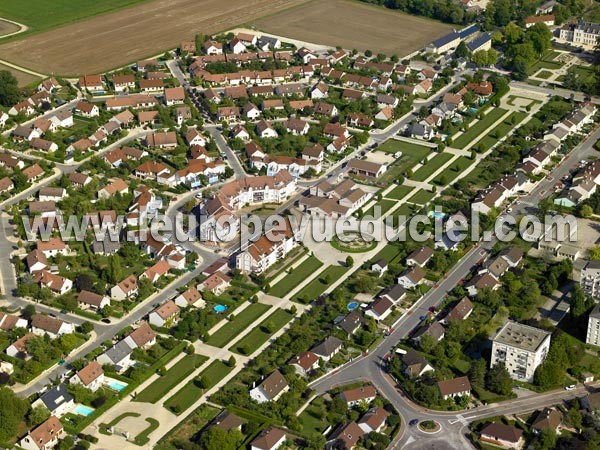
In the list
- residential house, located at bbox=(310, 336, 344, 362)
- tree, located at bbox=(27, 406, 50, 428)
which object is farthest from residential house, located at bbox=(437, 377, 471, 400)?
tree, located at bbox=(27, 406, 50, 428)

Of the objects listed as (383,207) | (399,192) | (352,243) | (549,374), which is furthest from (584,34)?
(549,374)

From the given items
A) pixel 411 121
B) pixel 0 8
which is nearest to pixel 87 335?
pixel 411 121

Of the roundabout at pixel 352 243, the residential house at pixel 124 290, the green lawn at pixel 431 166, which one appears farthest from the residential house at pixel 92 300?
the green lawn at pixel 431 166

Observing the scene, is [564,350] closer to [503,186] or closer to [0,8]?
[503,186]

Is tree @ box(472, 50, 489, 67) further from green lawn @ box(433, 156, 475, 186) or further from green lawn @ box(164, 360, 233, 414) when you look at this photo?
green lawn @ box(164, 360, 233, 414)

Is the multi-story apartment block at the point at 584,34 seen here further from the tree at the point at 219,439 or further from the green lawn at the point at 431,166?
the tree at the point at 219,439

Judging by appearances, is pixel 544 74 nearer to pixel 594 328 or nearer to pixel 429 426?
pixel 594 328
